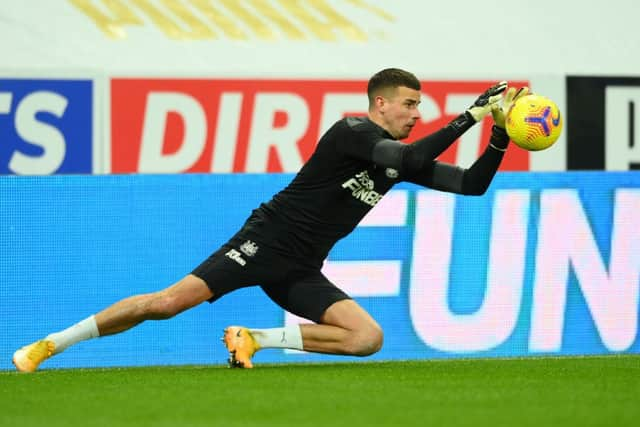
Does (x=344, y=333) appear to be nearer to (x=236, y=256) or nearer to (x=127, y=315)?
(x=236, y=256)

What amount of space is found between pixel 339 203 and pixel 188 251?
1.59 meters

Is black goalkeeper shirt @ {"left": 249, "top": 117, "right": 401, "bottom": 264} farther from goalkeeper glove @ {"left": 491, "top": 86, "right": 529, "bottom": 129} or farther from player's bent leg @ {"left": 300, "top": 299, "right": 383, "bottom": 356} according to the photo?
goalkeeper glove @ {"left": 491, "top": 86, "right": 529, "bottom": 129}

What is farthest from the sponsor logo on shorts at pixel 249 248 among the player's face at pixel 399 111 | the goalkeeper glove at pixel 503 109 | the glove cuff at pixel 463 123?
the goalkeeper glove at pixel 503 109

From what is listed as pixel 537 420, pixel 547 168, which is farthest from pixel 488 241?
pixel 547 168

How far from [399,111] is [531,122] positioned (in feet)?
2.25

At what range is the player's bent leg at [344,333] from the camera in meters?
6.96

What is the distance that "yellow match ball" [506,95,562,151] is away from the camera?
21.8 feet

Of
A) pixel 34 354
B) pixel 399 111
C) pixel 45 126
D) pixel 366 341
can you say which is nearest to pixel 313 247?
pixel 366 341

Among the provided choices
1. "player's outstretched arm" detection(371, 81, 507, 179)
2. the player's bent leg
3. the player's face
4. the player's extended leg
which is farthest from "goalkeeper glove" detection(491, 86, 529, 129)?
the player's extended leg

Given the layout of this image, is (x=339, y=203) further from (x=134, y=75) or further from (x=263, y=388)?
(x=134, y=75)

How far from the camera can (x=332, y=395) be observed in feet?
19.5

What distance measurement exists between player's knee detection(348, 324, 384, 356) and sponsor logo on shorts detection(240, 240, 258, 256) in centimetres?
65

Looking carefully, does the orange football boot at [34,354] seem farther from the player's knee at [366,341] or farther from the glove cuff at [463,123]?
the glove cuff at [463,123]

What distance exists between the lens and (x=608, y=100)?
1360 centimetres
